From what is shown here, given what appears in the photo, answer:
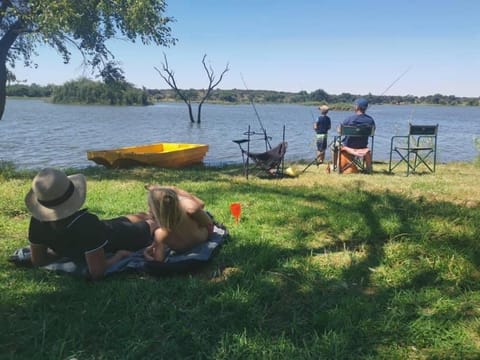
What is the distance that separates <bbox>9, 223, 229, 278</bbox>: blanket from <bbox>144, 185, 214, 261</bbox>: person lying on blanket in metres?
0.06

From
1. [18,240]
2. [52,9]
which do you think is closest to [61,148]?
[52,9]

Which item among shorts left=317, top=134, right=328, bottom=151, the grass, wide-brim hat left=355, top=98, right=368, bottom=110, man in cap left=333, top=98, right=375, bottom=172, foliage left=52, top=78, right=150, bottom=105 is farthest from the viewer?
foliage left=52, top=78, right=150, bottom=105

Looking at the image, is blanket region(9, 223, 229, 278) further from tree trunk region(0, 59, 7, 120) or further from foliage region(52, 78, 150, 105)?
foliage region(52, 78, 150, 105)

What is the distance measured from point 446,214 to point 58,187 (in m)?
3.59

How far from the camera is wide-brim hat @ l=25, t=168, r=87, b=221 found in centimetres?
302

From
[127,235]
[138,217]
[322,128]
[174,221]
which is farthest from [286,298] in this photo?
[322,128]

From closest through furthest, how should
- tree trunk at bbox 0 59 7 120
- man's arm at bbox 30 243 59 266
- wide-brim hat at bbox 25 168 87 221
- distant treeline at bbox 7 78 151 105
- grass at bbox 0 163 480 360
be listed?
grass at bbox 0 163 480 360 → wide-brim hat at bbox 25 168 87 221 → man's arm at bbox 30 243 59 266 → tree trunk at bbox 0 59 7 120 → distant treeline at bbox 7 78 151 105

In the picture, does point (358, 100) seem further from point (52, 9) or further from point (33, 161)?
point (33, 161)

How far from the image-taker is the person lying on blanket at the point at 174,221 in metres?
3.22

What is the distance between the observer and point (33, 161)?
16.1 meters

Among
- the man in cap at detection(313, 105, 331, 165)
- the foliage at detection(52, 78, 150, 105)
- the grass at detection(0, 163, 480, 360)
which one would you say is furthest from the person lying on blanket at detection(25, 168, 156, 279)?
the foliage at detection(52, 78, 150, 105)

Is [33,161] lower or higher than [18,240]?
lower

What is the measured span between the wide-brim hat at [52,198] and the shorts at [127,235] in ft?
1.46

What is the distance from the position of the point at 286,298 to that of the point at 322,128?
352 inches
